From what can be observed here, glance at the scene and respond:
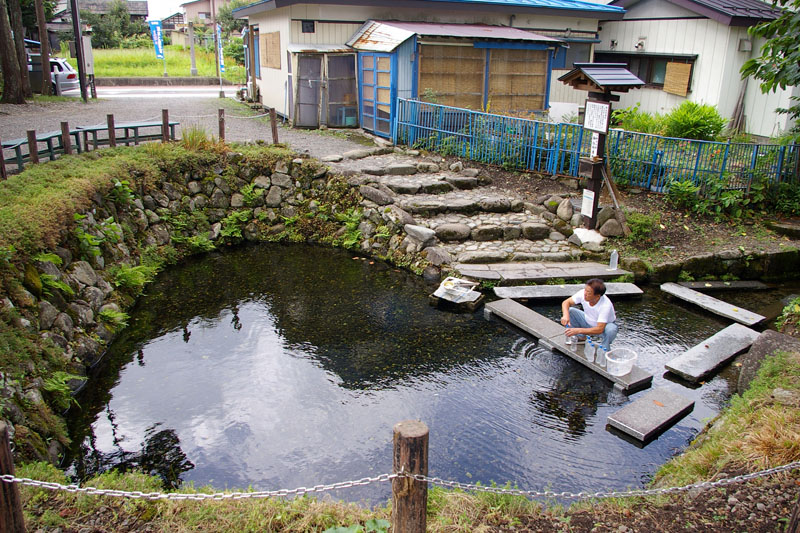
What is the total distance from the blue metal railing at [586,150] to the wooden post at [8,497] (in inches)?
449

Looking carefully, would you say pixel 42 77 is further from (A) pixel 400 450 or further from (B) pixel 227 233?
(A) pixel 400 450

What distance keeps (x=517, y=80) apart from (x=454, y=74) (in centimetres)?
205

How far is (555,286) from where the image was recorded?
9.95 metres

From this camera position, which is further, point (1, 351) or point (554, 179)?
point (554, 179)

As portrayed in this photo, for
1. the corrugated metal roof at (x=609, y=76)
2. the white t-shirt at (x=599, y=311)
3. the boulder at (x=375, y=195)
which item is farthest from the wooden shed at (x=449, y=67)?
the white t-shirt at (x=599, y=311)

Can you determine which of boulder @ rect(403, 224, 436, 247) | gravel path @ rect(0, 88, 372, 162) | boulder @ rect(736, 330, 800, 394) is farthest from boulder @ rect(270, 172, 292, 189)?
boulder @ rect(736, 330, 800, 394)

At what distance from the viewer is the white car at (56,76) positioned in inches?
950

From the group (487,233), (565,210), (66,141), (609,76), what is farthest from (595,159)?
(66,141)

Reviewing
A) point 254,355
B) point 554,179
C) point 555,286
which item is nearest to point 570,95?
point 554,179

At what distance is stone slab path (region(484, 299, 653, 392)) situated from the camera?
7.10 meters

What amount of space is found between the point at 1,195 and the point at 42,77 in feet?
62.8

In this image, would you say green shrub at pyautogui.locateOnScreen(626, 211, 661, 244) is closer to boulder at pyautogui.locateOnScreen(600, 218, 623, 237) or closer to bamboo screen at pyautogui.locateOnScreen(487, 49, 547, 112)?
boulder at pyautogui.locateOnScreen(600, 218, 623, 237)

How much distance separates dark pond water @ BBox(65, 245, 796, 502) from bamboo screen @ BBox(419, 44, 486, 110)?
311 inches

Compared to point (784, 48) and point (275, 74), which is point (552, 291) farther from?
point (275, 74)
